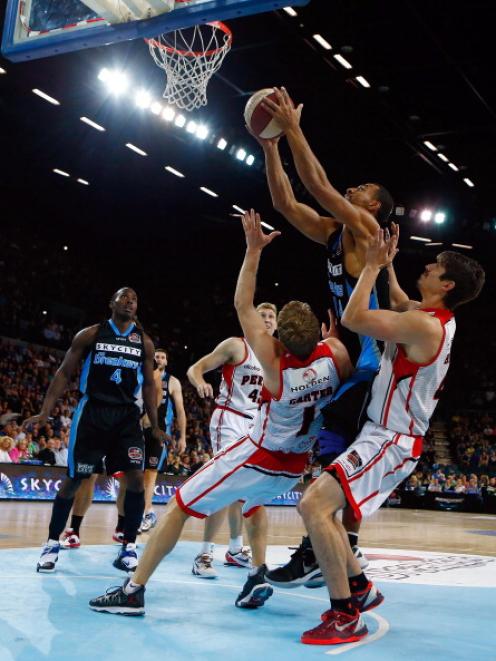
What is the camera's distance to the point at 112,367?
5.95 meters

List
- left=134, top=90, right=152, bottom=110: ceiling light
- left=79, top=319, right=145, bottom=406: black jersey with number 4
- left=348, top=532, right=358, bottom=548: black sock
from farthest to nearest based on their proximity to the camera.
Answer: left=134, top=90, right=152, bottom=110: ceiling light < left=79, top=319, right=145, bottom=406: black jersey with number 4 < left=348, top=532, right=358, bottom=548: black sock

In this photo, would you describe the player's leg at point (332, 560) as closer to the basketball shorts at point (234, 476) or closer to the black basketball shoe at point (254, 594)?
the basketball shorts at point (234, 476)

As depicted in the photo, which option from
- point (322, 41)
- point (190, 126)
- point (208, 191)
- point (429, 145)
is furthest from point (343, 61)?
point (208, 191)

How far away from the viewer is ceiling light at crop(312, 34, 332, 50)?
46.3ft

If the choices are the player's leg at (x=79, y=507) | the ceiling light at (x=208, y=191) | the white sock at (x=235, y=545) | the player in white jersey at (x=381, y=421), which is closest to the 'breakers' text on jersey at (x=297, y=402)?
the player in white jersey at (x=381, y=421)

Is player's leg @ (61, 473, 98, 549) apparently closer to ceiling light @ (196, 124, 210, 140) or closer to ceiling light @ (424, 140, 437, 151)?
ceiling light @ (196, 124, 210, 140)

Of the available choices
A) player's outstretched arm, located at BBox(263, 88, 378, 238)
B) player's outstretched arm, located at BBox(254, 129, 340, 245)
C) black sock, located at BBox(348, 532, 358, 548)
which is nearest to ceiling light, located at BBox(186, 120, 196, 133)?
player's outstretched arm, located at BBox(254, 129, 340, 245)

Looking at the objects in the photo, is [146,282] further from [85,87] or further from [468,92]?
[468,92]

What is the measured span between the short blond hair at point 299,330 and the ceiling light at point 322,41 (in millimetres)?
11410

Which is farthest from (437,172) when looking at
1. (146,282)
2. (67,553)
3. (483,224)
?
(67,553)

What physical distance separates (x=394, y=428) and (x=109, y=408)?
2707 millimetres

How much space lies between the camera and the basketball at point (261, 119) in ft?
13.8

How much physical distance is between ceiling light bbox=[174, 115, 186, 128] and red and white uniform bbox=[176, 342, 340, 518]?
14019 millimetres

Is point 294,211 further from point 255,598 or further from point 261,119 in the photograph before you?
point 255,598
